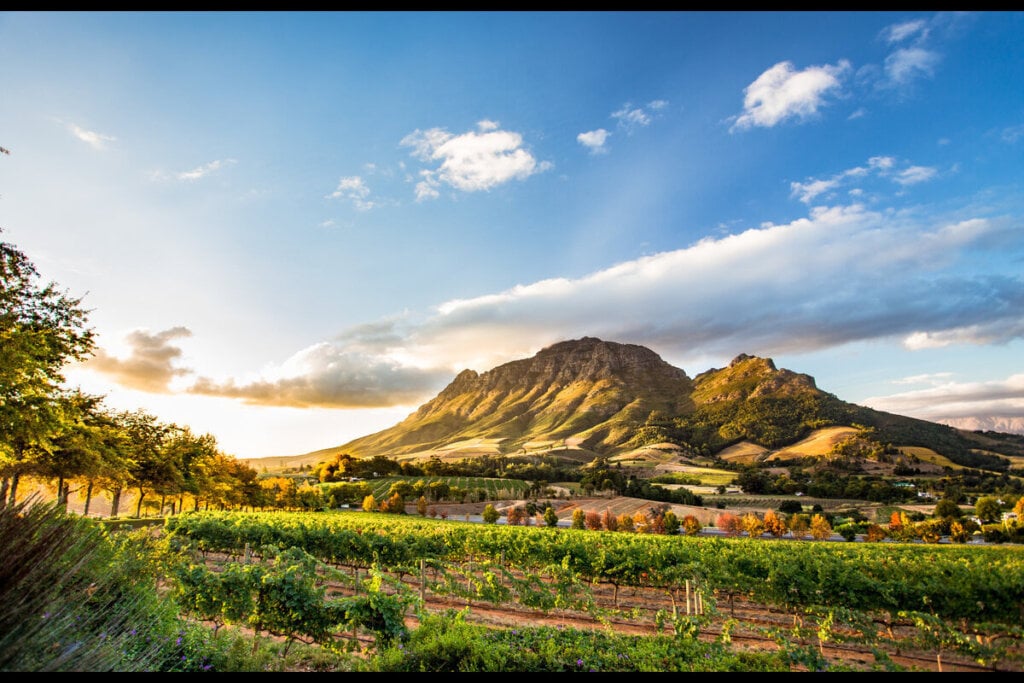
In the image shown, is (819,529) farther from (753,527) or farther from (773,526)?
(753,527)

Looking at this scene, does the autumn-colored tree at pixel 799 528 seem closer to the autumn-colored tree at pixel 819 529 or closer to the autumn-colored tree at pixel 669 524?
the autumn-colored tree at pixel 819 529

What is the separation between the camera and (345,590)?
987 inches

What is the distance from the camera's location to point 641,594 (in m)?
26.3

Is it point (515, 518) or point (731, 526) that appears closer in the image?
point (731, 526)

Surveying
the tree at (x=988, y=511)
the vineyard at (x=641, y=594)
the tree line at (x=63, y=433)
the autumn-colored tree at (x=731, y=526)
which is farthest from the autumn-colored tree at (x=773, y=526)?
the tree line at (x=63, y=433)

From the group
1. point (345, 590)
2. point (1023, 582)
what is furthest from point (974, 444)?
point (345, 590)

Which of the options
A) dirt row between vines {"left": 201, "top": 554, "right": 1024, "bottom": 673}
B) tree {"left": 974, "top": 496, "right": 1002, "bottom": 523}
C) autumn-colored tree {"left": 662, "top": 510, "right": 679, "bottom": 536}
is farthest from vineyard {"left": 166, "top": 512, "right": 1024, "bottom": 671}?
tree {"left": 974, "top": 496, "right": 1002, "bottom": 523}

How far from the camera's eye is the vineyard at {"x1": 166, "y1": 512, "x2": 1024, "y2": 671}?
1018cm

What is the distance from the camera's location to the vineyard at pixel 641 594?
1018 cm

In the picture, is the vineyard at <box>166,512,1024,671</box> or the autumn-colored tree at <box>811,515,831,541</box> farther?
the autumn-colored tree at <box>811,515,831,541</box>

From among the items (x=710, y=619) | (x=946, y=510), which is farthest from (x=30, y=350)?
(x=946, y=510)

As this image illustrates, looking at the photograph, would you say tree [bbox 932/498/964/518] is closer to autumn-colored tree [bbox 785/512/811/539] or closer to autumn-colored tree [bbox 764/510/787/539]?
autumn-colored tree [bbox 785/512/811/539]
